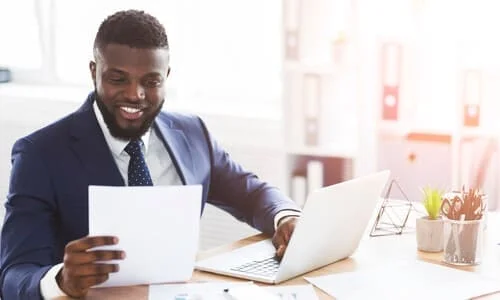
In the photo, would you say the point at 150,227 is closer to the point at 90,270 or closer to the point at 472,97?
the point at 90,270

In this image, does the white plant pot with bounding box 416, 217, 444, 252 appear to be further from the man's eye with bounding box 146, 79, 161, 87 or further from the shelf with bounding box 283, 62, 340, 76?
the shelf with bounding box 283, 62, 340, 76

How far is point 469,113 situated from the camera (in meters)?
3.44

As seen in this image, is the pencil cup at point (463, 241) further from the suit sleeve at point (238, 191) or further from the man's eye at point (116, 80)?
the man's eye at point (116, 80)

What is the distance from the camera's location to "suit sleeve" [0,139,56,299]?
205cm

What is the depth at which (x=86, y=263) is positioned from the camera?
6.26ft

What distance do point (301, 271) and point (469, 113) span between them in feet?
5.04

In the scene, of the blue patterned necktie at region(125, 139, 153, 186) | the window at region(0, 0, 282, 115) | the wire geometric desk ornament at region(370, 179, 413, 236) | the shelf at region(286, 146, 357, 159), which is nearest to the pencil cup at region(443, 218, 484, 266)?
the wire geometric desk ornament at region(370, 179, 413, 236)

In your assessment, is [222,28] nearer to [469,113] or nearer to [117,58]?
[469,113]

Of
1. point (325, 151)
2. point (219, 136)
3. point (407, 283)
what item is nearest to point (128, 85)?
point (407, 283)

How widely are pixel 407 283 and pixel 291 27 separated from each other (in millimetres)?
1834

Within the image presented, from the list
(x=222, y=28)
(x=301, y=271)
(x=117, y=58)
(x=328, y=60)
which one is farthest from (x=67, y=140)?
(x=222, y=28)

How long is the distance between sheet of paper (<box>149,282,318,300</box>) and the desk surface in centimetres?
2

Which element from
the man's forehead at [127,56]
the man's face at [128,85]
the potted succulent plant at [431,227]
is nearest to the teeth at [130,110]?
the man's face at [128,85]

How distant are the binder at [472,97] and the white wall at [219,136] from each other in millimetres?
796
